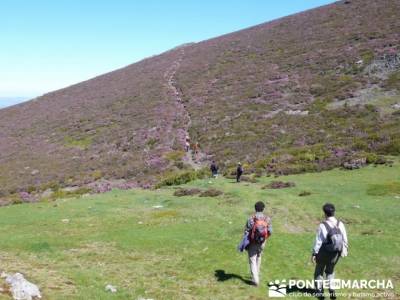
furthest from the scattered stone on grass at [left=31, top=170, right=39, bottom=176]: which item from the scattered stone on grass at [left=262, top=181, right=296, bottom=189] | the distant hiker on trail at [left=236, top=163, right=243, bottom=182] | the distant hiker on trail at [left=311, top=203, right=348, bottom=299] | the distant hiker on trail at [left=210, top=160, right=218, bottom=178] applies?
the distant hiker on trail at [left=311, top=203, right=348, bottom=299]

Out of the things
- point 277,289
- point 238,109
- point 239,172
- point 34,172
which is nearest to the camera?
point 277,289

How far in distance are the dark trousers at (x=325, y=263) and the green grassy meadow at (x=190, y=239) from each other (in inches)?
72.3

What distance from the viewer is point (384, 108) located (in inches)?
2012

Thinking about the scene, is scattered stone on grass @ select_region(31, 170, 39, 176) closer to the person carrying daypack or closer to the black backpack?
the person carrying daypack

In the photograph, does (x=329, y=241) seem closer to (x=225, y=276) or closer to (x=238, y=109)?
(x=225, y=276)

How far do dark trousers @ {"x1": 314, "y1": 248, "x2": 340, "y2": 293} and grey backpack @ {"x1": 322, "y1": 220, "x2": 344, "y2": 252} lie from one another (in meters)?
0.22

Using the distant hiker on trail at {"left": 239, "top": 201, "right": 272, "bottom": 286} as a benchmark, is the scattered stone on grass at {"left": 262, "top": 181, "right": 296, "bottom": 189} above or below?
below

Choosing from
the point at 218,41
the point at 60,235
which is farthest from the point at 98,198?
the point at 218,41

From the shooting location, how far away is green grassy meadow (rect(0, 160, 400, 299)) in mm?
16062

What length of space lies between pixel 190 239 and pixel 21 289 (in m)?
9.26

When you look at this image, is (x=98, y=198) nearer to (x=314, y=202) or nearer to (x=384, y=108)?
(x=314, y=202)

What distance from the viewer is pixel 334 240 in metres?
13.1

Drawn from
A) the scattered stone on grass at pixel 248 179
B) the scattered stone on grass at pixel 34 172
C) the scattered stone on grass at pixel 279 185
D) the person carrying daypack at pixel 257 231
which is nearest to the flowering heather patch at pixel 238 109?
the scattered stone on grass at pixel 34 172

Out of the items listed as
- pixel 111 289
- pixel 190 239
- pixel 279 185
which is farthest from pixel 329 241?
pixel 279 185
